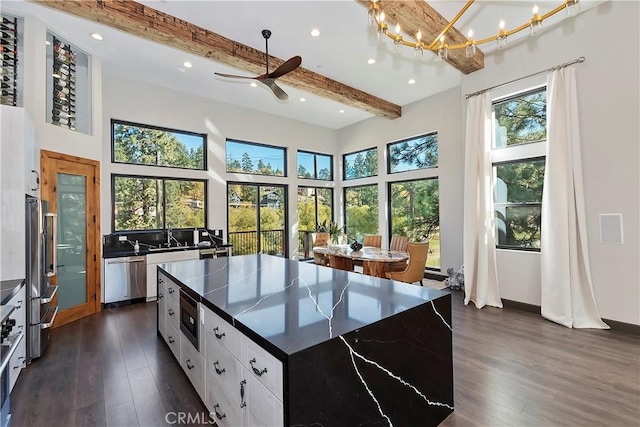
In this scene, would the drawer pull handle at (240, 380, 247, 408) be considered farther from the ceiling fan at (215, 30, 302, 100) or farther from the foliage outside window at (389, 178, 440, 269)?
the foliage outside window at (389, 178, 440, 269)

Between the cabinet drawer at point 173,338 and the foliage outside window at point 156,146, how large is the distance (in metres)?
3.70

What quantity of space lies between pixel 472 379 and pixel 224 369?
2.09 m

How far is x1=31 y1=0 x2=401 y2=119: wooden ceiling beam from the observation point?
122 inches

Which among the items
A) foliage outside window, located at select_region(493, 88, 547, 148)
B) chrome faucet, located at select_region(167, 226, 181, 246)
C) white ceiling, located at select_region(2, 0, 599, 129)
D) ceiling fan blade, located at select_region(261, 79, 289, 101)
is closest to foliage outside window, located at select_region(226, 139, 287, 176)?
white ceiling, located at select_region(2, 0, 599, 129)

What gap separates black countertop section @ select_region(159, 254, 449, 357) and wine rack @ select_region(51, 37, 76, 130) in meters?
3.05

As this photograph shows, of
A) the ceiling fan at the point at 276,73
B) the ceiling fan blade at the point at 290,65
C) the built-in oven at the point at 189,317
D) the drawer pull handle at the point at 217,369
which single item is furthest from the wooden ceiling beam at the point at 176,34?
the drawer pull handle at the point at 217,369

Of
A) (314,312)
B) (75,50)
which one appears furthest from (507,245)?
(75,50)

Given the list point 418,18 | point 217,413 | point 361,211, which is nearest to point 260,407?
point 217,413

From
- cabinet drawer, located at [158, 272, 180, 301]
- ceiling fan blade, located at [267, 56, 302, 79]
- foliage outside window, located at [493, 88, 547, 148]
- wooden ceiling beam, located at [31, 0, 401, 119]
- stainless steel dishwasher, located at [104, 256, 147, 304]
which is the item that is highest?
wooden ceiling beam, located at [31, 0, 401, 119]

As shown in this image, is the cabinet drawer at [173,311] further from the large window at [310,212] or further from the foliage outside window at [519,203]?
the large window at [310,212]

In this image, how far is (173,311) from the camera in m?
2.77

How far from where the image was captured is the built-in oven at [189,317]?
2212 mm

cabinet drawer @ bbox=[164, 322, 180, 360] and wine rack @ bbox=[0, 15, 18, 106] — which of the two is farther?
wine rack @ bbox=[0, 15, 18, 106]

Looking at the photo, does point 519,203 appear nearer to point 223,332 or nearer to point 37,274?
point 223,332
